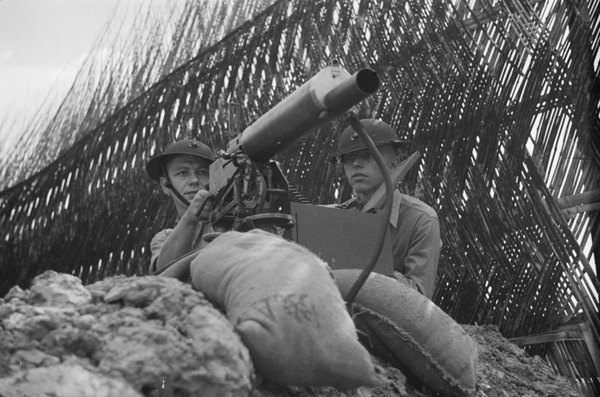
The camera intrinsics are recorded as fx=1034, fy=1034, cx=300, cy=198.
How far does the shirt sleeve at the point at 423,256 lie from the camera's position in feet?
15.8

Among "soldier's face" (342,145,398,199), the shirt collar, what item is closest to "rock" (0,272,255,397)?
the shirt collar

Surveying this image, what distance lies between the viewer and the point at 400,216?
203 inches

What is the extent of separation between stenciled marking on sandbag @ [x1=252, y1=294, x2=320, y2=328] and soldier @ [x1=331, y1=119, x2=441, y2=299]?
188 cm

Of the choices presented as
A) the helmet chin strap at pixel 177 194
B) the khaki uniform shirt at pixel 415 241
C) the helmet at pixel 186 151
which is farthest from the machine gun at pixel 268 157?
the helmet at pixel 186 151

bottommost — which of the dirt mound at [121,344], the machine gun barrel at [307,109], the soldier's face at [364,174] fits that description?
the dirt mound at [121,344]

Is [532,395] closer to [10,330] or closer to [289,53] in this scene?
[10,330]

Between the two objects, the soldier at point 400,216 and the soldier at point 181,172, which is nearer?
the soldier at point 400,216

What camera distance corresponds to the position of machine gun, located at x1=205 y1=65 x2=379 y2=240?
3357mm

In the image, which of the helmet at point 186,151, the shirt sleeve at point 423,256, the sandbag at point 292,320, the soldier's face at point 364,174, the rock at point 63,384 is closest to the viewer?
the rock at point 63,384

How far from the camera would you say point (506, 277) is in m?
6.40

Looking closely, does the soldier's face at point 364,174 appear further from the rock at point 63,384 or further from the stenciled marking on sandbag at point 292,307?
the rock at point 63,384

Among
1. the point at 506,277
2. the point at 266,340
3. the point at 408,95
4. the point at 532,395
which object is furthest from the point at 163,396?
the point at 408,95

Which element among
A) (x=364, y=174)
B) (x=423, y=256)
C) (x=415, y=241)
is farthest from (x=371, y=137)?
(x=423, y=256)

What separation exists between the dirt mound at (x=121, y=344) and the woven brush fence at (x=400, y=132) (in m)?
3.58
